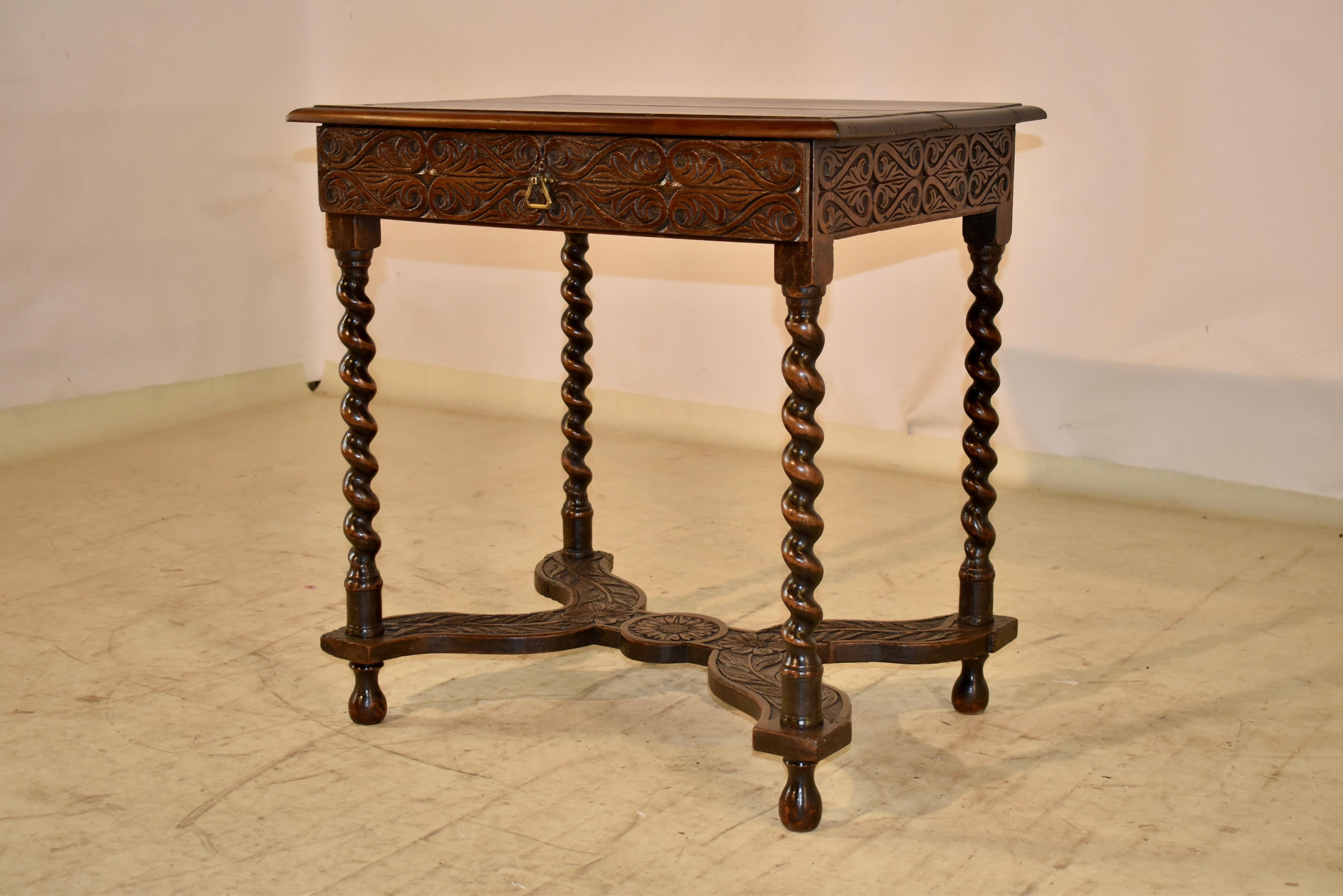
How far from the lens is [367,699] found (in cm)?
288

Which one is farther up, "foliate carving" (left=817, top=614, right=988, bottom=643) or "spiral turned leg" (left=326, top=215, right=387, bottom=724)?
"spiral turned leg" (left=326, top=215, right=387, bottom=724)

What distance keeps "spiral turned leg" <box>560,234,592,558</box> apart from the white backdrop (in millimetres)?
1839

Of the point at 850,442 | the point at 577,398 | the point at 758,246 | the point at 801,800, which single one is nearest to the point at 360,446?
the point at 577,398

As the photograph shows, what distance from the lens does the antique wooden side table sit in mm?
2285

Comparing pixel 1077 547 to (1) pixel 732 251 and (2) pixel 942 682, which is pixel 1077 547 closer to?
(2) pixel 942 682

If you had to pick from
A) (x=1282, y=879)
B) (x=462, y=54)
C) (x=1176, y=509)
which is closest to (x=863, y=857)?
(x=1282, y=879)

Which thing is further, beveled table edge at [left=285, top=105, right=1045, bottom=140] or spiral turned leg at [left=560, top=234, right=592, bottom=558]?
spiral turned leg at [left=560, top=234, right=592, bottom=558]

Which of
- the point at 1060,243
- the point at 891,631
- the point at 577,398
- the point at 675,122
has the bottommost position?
the point at 891,631

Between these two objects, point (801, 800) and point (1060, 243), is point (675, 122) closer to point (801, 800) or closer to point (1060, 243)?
point (801, 800)

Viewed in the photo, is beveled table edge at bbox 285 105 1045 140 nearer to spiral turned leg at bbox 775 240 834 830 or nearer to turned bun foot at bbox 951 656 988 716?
spiral turned leg at bbox 775 240 834 830

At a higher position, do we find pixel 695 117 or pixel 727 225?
pixel 695 117

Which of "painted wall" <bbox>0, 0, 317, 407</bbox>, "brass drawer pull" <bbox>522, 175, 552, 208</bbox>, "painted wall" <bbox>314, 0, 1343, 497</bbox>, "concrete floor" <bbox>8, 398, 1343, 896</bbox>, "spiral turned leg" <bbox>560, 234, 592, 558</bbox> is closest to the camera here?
"concrete floor" <bbox>8, 398, 1343, 896</bbox>

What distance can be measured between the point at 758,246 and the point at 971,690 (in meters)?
2.64

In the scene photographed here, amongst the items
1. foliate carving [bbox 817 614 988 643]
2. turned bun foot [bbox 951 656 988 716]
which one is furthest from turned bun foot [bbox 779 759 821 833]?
turned bun foot [bbox 951 656 988 716]
